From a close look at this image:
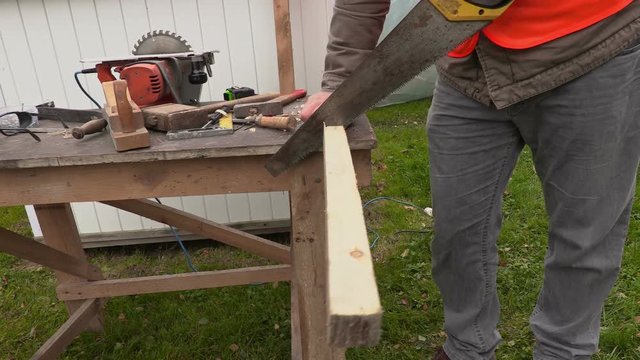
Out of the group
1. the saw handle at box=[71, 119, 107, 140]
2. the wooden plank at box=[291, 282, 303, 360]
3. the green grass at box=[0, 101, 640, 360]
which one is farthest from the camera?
the green grass at box=[0, 101, 640, 360]

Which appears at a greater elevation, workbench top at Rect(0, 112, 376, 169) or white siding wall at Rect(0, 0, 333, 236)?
white siding wall at Rect(0, 0, 333, 236)

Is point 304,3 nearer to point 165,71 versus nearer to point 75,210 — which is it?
point 165,71

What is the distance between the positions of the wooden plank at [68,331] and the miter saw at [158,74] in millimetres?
1141

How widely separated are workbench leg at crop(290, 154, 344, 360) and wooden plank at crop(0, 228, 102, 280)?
1175mm

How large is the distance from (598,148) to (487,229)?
1.39 ft

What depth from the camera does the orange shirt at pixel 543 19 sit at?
1120 mm

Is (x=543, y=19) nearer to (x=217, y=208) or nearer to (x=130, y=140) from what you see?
(x=130, y=140)

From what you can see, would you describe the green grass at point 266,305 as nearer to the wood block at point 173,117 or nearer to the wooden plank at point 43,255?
the wooden plank at point 43,255

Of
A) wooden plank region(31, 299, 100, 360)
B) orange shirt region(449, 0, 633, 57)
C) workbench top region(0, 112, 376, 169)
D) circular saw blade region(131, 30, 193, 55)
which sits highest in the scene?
orange shirt region(449, 0, 633, 57)

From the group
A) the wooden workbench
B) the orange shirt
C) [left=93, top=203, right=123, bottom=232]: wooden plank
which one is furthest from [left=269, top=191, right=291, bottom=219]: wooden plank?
the orange shirt

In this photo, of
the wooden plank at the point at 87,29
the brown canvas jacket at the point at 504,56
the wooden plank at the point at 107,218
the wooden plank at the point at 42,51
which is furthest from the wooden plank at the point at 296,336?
the wooden plank at the point at 42,51

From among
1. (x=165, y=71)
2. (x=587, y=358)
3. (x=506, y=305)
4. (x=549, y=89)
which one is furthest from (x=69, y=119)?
(x=506, y=305)

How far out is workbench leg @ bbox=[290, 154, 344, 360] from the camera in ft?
4.58

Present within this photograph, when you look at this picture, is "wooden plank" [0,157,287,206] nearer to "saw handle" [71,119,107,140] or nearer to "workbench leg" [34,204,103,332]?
"saw handle" [71,119,107,140]
